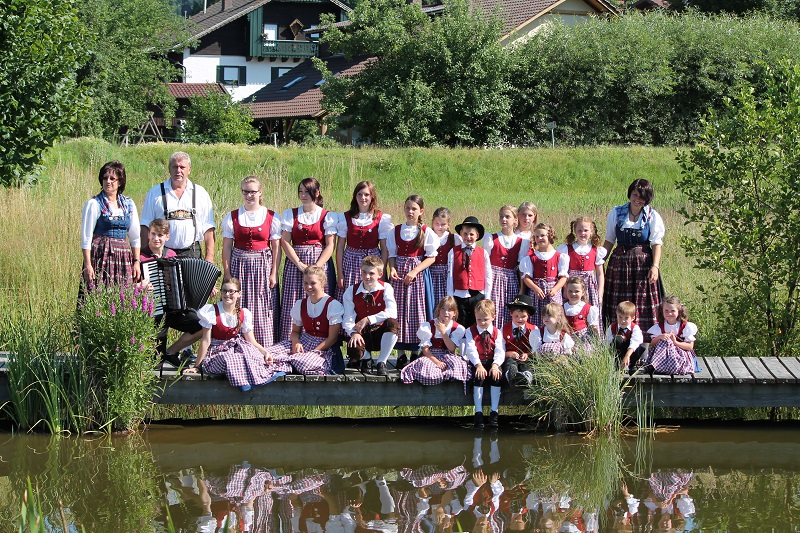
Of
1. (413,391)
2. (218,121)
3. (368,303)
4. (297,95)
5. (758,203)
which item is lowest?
(413,391)

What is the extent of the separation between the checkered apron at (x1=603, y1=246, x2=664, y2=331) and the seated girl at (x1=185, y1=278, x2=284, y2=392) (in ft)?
9.17

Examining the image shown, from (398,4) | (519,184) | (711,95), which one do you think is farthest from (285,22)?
(519,184)

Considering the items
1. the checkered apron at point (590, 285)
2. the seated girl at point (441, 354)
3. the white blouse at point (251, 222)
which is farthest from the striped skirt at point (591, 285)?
the white blouse at point (251, 222)

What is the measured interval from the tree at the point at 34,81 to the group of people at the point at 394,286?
425 cm

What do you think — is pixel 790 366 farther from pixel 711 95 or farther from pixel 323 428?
pixel 711 95

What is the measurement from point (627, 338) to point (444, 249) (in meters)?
1.59

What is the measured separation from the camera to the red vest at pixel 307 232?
26.2ft

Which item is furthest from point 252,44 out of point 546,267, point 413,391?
point 413,391

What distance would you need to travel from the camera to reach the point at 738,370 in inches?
300

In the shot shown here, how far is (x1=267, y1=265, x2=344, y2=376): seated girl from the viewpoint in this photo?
7570 millimetres

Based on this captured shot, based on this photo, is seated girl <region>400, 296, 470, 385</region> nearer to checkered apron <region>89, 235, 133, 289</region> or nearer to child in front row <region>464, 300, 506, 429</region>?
child in front row <region>464, 300, 506, 429</region>

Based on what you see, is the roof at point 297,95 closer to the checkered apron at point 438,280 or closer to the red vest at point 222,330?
the checkered apron at point 438,280

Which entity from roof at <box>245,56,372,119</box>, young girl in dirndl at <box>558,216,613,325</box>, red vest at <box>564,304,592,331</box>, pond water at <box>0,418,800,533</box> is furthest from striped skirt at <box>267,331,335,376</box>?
roof at <box>245,56,372,119</box>

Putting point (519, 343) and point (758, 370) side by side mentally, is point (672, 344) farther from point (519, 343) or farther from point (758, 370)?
point (519, 343)
